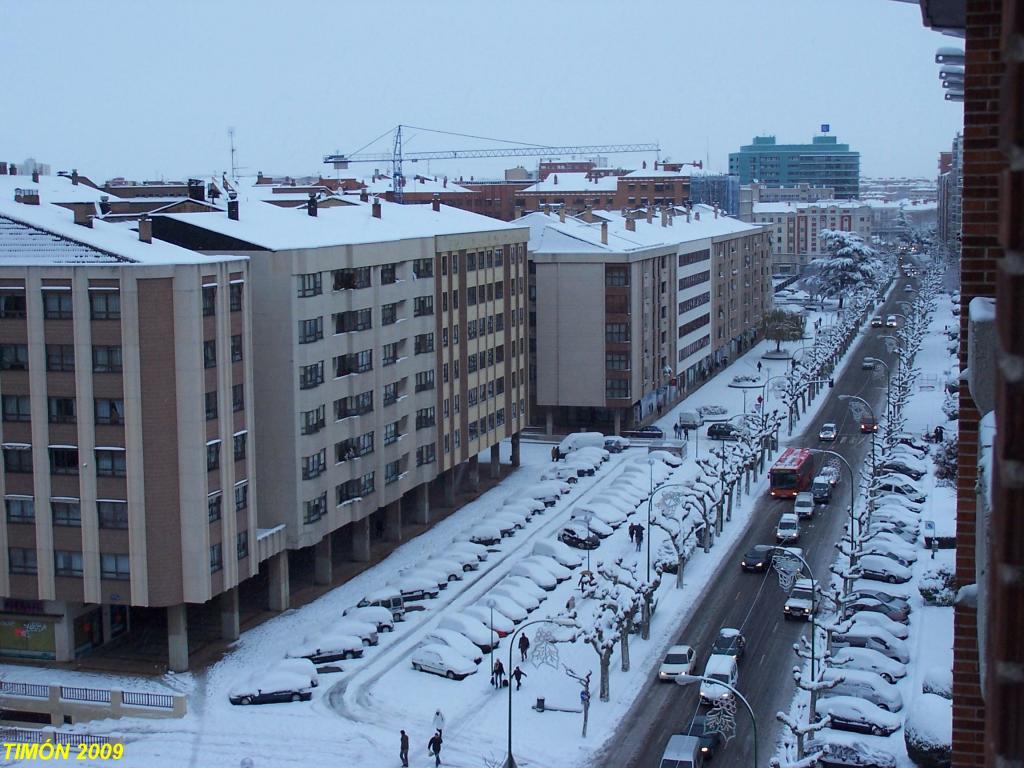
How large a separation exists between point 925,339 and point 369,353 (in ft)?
306

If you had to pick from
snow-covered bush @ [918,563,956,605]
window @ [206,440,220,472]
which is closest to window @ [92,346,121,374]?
window @ [206,440,220,472]

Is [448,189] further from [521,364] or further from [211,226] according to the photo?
[211,226]

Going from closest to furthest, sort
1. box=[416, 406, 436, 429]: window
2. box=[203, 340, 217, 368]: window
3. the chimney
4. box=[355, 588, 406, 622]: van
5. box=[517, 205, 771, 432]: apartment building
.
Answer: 1. box=[203, 340, 217, 368]: window
2. the chimney
3. box=[355, 588, 406, 622]: van
4. box=[416, 406, 436, 429]: window
5. box=[517, 205, 771, 432]: apartment building

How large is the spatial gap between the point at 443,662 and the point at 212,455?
33.8ft

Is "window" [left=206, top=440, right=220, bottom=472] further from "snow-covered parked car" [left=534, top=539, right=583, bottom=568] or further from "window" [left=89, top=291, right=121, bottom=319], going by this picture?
"snow-covered parked car" [left=534, top=539, right=583, bottom=568]

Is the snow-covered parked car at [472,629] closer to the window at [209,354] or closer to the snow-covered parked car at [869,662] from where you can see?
the snow-covered parked car at [869,662]

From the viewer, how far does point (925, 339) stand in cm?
13500

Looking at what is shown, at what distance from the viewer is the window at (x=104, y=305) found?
41.5 metres

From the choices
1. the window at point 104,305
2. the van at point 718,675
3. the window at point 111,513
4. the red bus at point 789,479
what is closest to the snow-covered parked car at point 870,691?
the van at point 718,675

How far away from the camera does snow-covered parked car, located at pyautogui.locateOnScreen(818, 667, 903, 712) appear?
39.4 meters

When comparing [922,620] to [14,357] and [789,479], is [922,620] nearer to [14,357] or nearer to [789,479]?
[789,479]

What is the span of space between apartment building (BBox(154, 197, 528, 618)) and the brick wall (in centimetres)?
4125

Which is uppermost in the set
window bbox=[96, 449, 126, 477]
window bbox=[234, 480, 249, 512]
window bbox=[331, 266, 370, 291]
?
window bbox=[331, 266, 370, 291]

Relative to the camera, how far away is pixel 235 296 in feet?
148
